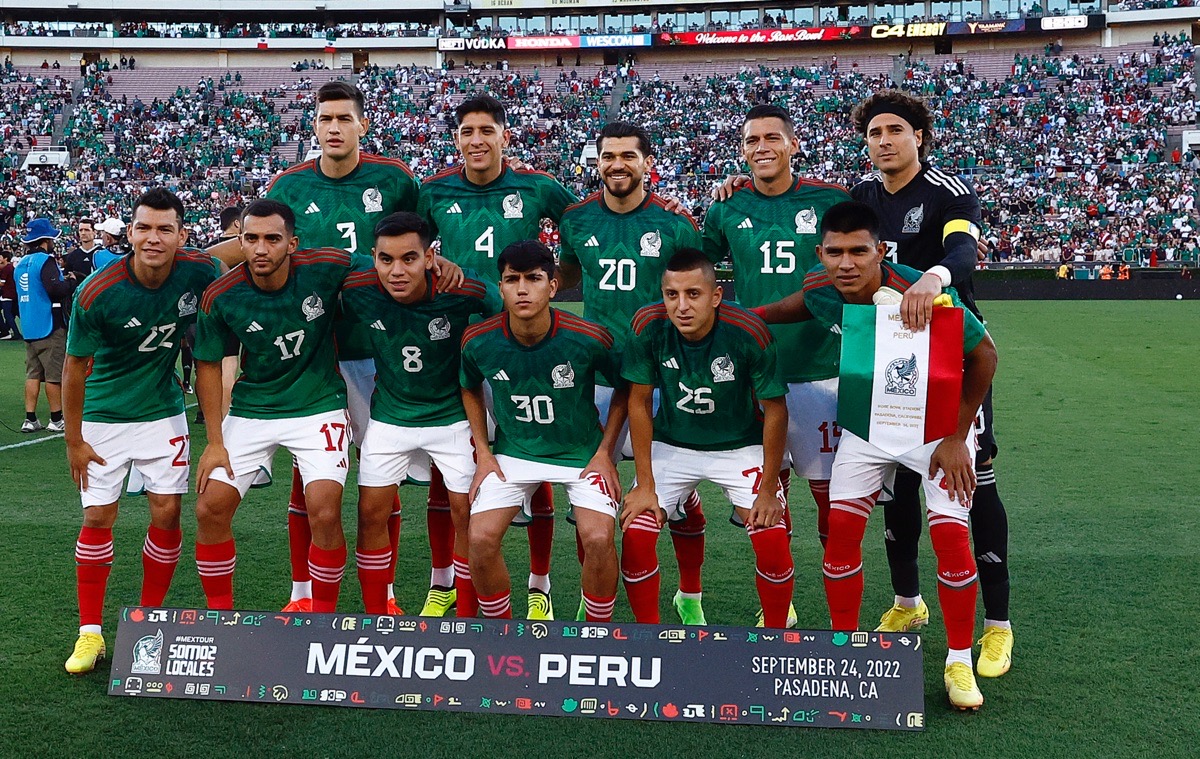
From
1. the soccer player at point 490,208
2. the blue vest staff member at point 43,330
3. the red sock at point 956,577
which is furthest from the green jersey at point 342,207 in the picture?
the blue vest staff member at point 43,330

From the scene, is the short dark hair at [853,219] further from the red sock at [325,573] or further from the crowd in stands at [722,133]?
the crowd in stands at [722,133]

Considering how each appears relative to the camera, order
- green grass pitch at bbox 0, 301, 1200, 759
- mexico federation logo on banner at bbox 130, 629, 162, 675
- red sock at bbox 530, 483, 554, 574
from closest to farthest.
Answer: green grass pitch at bbox 0, 301, 1200, 759 → mexico federation logo on banner at bbox 130, 629, 162, 675 → red sock at bbox 530, 483, 554, 574

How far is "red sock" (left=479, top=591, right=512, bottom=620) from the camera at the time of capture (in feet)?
14.2

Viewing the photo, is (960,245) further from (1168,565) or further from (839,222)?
(1168,565)

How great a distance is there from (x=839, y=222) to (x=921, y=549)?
2765 mm

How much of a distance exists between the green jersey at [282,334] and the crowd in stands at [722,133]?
29.0 metres

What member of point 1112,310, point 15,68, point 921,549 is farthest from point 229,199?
point 921,549

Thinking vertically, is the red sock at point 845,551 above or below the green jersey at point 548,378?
below

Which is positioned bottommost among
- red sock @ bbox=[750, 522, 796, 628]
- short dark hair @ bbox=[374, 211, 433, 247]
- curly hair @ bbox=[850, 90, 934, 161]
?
red sock @ bbox=[750, 522, 796, 628]

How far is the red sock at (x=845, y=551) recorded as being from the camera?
4.14m

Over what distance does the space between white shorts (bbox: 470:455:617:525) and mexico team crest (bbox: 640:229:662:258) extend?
1.09 meters

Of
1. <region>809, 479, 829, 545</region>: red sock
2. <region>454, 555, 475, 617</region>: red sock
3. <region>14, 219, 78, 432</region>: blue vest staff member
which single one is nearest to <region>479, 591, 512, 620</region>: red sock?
<region>454, 555, 475, 617</region>: red sock

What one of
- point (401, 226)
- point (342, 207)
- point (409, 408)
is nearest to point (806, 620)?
point (409, 408)

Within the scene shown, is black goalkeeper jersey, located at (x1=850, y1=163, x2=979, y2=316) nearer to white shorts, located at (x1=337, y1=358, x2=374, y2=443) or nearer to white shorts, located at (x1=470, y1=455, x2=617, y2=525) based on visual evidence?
white shorts, located at (x1=470, y1=455, x2=617, y2=525)
